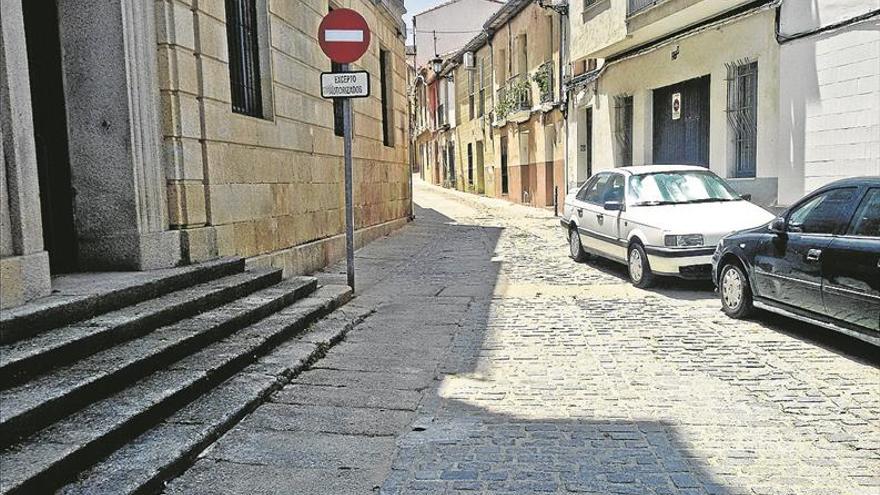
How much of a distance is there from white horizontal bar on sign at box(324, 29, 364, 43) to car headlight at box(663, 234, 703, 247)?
4314mm

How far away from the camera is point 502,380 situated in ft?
17.1

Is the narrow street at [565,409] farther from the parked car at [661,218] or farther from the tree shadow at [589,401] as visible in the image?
the parked car at [661,218]

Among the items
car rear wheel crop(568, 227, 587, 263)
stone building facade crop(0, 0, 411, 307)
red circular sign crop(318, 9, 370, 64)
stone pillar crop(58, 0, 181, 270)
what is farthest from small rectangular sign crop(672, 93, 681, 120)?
stone pillar crop(58, 0, 181, 270)

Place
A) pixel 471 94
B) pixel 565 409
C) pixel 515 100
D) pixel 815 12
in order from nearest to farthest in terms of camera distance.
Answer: pixel 565 409
pixel 815 12
pixel 515 100
pixel 471 94

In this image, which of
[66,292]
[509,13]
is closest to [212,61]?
[66,292]

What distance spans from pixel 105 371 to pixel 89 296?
35.3 inches

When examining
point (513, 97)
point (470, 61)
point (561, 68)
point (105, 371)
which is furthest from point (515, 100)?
point (105, 371)

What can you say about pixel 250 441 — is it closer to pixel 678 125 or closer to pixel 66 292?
pixel 66 292

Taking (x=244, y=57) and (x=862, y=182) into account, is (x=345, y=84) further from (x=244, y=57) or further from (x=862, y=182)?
(x=862, y=182)

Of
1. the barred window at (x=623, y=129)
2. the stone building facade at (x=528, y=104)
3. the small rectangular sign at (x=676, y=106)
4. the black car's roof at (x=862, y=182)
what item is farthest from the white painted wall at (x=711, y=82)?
the black car's roof at (x=862, y=182)

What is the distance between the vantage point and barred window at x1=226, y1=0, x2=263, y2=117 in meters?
7.64

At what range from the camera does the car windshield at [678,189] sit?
9.36 meters

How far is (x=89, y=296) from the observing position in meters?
4.47

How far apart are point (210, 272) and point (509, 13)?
2092cm
